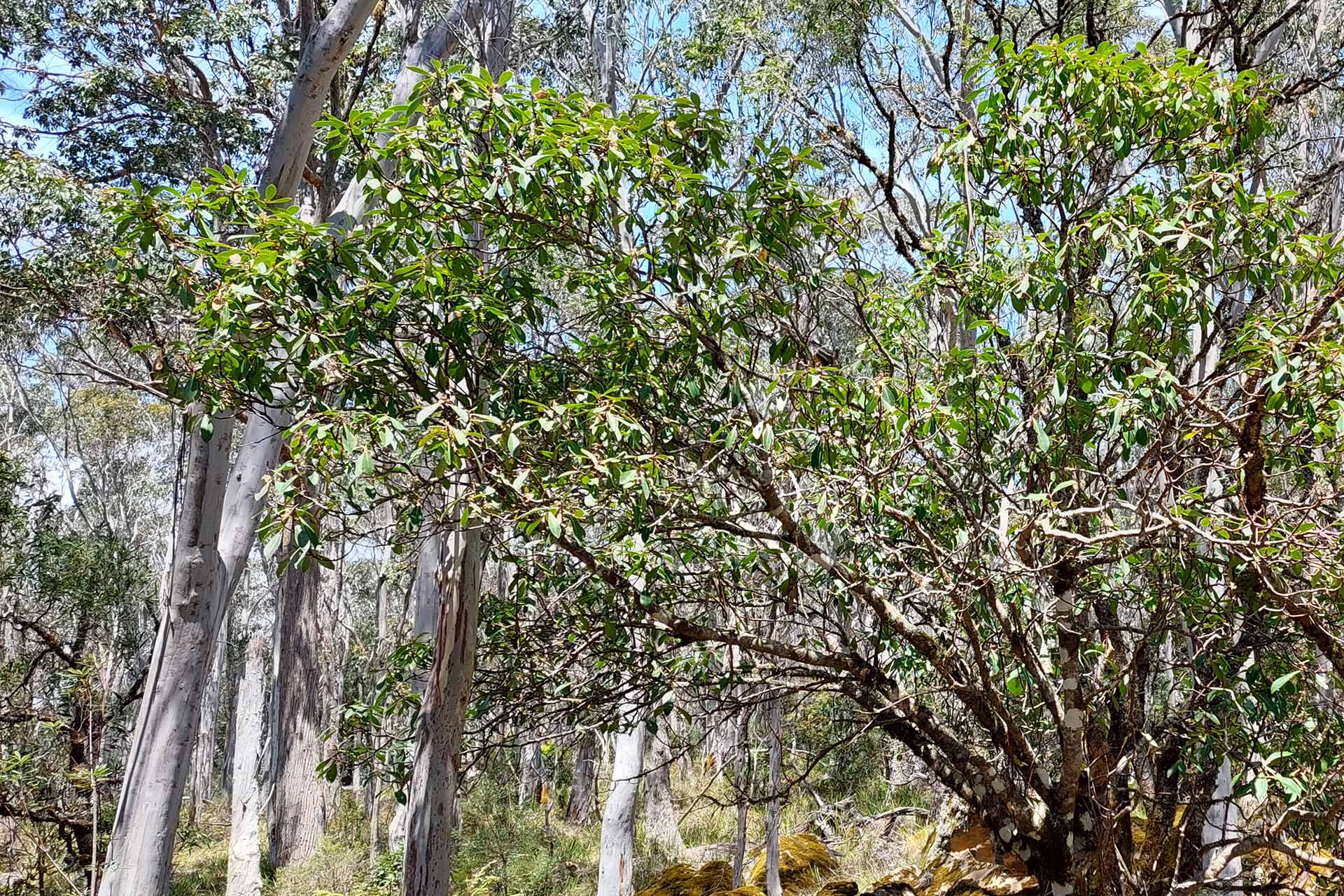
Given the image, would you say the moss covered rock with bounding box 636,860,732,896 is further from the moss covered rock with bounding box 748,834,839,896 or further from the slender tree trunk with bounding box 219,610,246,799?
the slender tree trunk with bounding box 219,610,246,799

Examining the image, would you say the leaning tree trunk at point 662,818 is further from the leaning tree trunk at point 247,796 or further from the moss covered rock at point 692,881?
the leaning tree trunk at point 247,796

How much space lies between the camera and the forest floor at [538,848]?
36.5 ft

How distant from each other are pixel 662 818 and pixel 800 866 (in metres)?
3.62

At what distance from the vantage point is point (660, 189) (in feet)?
13.9

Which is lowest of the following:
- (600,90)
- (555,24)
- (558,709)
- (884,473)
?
(558,709)

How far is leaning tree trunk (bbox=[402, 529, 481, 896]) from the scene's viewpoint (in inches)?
213

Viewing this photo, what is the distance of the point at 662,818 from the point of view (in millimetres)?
14547

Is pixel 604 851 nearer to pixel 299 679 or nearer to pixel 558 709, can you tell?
pixel 558 709

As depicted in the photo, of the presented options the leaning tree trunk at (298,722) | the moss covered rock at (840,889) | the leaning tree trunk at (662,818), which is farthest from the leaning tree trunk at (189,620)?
the leaning tree trunk at (662,818)

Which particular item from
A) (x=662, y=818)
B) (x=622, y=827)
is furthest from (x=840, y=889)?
(x=662, y=818)

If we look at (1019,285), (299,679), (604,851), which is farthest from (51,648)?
(1019,285)

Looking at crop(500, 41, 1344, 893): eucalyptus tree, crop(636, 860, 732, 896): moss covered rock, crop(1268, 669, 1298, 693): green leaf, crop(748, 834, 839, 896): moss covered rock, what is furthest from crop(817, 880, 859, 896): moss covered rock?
crop(1268, 669, 1298, 693): green leaf

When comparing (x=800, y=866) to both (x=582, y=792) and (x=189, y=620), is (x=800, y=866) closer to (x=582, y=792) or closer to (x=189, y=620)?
(x=582, y=792)

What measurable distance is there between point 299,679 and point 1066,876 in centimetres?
1144
